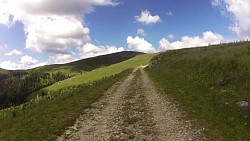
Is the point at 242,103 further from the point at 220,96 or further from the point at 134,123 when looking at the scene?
the point at 134,123

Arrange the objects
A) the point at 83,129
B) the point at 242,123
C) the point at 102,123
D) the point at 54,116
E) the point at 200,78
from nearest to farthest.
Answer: the point at 242,123 → the point at 83,129 → the point at 102,123 → the point at 54,116 → the point at 200,78

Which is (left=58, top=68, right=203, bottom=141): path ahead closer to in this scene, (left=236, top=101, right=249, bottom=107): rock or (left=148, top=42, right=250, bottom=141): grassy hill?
(left=148, top=42, right=250, bottom=141): grassy hill

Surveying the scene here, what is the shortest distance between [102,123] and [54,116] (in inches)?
162

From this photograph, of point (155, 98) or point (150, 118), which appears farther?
point (155, 98)

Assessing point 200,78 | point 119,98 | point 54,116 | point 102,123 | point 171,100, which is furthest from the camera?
point 200,78

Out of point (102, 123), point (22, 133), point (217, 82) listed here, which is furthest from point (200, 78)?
point (22, 133)

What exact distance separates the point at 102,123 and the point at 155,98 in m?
9.00

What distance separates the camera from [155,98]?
2598 cm

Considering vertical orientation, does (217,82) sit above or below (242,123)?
above

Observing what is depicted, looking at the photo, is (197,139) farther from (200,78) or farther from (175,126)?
(200,78)

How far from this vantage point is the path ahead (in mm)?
15086

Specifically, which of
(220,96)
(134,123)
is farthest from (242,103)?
(134,123)

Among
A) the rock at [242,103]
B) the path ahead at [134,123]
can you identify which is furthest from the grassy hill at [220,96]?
the path ahead at [134,123]

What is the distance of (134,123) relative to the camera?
697 inches
